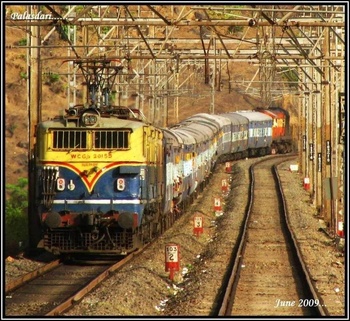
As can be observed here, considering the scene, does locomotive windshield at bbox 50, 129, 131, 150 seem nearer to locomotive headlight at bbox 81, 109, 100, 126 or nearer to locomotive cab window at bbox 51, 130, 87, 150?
locomotive cab window at bbox 51, 130, 87, 150

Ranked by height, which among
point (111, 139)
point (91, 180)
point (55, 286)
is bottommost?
point (55, 286)

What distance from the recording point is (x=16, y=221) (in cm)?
3691

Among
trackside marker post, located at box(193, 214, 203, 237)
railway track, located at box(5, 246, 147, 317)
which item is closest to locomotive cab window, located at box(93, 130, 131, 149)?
railway track, located at box(5, 246, 147, 317)

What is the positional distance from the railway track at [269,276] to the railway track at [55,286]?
2201 millimetres

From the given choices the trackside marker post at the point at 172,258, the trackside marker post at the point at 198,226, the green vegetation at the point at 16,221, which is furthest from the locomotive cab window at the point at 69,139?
the trackside marker post at the point at 198,226

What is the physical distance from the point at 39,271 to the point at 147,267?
2.00 metres

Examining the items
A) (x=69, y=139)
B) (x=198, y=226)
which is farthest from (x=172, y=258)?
(x=198, y=226)

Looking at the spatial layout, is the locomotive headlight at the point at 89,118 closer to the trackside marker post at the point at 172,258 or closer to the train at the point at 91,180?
the train at the point at 91,180

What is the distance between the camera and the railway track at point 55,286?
14892 mm

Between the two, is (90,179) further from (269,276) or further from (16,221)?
(16,221)

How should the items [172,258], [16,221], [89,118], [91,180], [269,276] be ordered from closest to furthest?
[172,258] → [269,276] → [91,180] → [89,118] → [16,221]

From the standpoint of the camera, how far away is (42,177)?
1995 cm

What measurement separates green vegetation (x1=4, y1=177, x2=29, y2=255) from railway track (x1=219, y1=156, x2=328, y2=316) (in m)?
6.30

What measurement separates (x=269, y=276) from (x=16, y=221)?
19812mm
